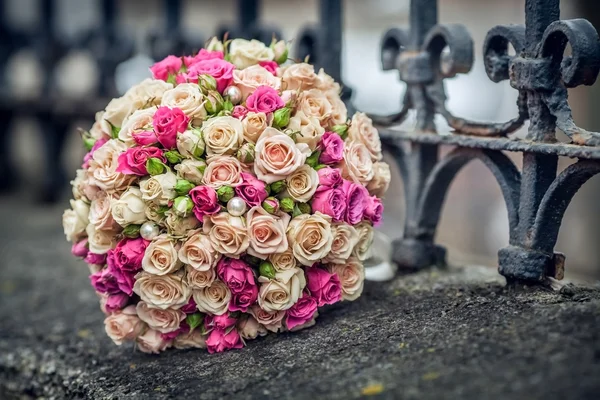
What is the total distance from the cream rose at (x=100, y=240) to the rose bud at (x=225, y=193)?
15.8 inches

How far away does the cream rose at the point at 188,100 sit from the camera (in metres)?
2.28

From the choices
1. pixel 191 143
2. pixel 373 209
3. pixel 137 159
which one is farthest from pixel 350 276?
pixel 137 159

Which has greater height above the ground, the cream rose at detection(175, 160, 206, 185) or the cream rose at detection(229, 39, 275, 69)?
the cream rose at detection(229, 39, 275, 69)

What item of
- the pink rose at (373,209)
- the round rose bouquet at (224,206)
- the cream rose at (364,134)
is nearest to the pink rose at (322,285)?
the round rose bouquet at (224,206)

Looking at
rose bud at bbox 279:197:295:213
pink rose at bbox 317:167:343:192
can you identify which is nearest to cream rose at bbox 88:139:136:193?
rose bud at bbox 279:197:295:213

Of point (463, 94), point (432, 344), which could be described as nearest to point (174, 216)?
point (432, 344)

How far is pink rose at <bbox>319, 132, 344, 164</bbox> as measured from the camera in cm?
230

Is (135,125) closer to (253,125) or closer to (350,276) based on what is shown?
(253,125)

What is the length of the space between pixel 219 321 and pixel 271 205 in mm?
396

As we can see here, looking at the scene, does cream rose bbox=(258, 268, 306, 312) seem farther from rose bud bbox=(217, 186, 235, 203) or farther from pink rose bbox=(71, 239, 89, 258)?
pink rose bbox=(71, 239, 89, 258)

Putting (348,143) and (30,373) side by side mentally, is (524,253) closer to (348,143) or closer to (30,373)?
(348,143)

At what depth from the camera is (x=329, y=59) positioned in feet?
10.5

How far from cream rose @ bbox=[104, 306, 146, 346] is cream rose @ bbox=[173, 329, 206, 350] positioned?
0.13m

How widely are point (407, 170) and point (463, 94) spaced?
6520 mm
